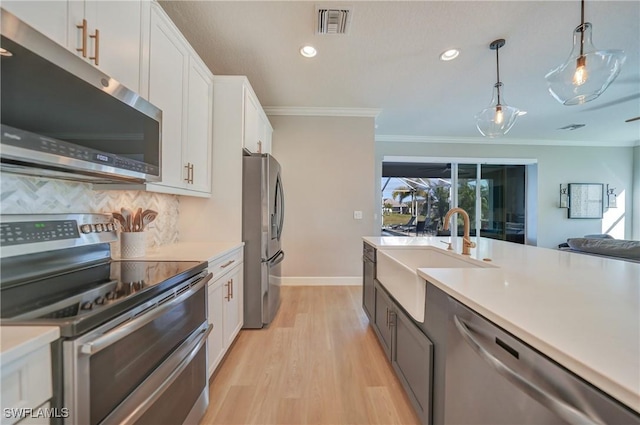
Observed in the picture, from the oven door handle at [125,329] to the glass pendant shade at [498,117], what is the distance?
3.13 meters

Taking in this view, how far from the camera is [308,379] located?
1.71 m

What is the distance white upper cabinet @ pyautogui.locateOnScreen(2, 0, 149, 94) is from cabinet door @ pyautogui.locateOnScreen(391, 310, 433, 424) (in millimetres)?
2023

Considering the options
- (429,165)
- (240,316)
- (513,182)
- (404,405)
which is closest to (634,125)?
(513,182)

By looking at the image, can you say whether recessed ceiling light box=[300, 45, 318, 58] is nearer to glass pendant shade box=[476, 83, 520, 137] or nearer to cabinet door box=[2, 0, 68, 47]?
cabinet door box=[2, 0, 68, 47]

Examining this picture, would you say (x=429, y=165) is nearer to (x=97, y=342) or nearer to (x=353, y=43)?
(x=353, y=43)

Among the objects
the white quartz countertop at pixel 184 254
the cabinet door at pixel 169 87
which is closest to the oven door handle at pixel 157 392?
the white quartz countertop at pixel 184 254

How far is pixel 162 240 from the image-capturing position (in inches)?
79.5

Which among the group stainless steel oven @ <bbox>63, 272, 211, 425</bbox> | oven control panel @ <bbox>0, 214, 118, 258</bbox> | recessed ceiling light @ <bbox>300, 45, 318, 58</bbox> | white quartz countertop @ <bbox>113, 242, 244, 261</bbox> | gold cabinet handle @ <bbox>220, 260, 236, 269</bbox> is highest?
recessed ceiling light @ <bbox>300, 45, 318, 58</bbox>

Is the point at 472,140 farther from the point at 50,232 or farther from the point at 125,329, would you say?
the point at 50,232

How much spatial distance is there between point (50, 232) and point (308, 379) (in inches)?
67.0

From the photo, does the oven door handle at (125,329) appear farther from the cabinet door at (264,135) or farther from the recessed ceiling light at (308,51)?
the recessed ceiling light at (308,51)

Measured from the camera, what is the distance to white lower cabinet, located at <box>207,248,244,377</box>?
1.63 metres

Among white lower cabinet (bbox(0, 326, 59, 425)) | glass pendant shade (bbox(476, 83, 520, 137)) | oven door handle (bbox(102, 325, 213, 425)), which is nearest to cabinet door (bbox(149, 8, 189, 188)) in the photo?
oven door handle (bbox(102, 325, 213, 425))

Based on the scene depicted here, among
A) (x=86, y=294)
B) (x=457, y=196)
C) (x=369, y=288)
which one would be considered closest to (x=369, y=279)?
(x=369, y=288)
